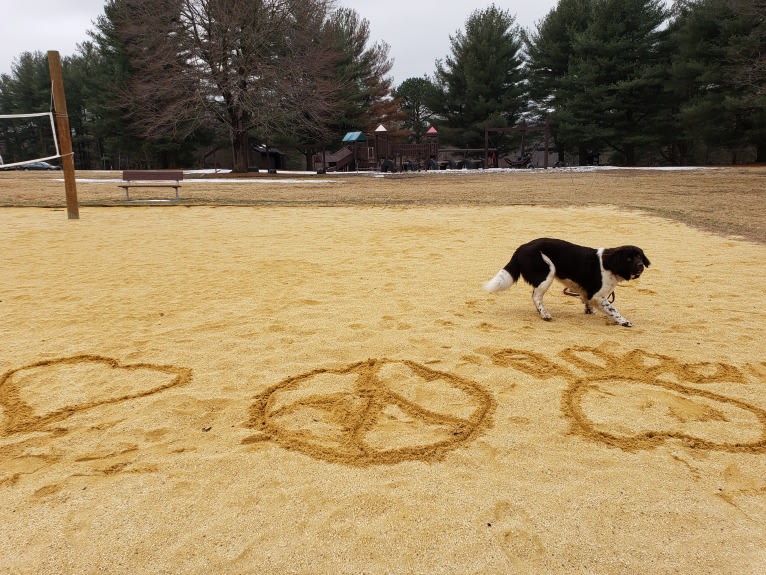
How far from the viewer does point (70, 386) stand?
10.7 ft

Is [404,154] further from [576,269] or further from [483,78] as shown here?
[576,269]

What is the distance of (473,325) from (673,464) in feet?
6.86

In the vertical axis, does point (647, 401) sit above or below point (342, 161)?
below

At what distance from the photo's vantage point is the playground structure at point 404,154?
32.7 metres

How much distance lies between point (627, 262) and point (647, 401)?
154 cm

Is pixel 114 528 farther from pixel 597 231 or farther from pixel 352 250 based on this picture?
pixel 597 231

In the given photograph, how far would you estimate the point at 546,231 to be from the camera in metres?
8.74

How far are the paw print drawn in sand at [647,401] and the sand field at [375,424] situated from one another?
2cm

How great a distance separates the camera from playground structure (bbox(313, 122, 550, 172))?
32.7 metres

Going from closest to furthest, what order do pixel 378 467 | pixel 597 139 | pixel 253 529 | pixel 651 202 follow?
pixel 253 529, pixel 378 467, pixel 651 202, pixel 597 139

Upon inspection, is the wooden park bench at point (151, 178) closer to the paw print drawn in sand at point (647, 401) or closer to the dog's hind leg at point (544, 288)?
the dog's hind leg at point (544, 288)

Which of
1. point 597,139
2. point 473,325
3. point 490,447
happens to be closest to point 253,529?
point 490,447

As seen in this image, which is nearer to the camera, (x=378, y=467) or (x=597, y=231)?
(x=378, y=467)

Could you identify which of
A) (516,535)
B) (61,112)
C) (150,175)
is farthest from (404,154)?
(516,535)
